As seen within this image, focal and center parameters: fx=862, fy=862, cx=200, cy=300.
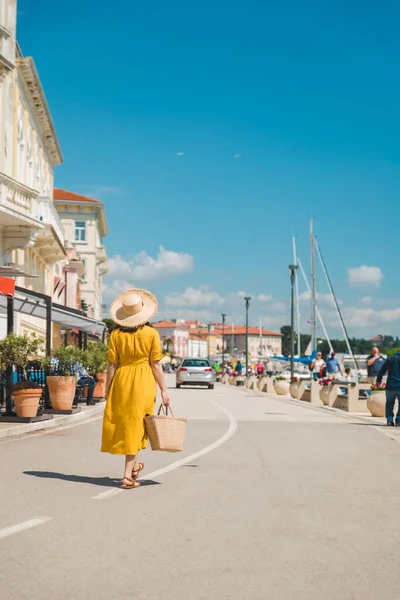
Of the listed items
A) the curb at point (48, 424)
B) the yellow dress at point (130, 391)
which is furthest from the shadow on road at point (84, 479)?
the curb at point (48, 424)

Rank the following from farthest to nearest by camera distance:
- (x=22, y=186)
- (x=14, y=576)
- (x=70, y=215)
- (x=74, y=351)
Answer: (x=70, y=215) < (x=22, y=186) < (x=74, y=351) < (x=14, y=576)

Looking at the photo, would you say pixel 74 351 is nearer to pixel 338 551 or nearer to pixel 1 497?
pixel 1 497

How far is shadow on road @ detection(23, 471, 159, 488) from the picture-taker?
915 centimetres

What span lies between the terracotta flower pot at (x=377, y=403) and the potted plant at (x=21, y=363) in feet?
31.5

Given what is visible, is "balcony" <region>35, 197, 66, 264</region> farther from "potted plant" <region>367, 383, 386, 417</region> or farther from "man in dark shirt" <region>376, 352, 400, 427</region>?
"man in dark shirt" <region>376, 352, 400, 427</region>

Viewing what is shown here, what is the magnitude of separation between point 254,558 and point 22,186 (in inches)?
854

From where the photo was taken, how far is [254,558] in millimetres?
5672

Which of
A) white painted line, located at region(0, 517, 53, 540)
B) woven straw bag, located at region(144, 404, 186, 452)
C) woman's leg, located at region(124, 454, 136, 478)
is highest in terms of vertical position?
woven straw bag, located at region(144, 404, 186, 452)

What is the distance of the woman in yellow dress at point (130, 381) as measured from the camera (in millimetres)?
8812

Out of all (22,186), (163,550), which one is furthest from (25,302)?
(163,550)

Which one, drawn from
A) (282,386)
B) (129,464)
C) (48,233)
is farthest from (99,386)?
(129,464)

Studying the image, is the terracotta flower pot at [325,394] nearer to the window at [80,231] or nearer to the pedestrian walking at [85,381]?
the pedestrian walking at [85,381]

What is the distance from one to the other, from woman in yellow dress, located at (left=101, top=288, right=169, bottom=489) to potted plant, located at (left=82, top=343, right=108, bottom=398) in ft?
43.9

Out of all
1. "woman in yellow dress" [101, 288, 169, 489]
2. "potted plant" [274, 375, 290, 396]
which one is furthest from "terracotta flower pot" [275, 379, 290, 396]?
"woman in yellow dress" [101, 288, 169, 489]
